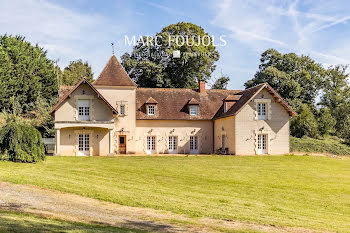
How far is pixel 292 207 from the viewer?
12.2 metres

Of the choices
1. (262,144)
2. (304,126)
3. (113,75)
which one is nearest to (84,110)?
(113,75)

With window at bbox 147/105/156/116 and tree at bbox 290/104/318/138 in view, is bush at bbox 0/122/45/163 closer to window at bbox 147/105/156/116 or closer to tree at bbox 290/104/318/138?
window at bbox 147/105/156/116

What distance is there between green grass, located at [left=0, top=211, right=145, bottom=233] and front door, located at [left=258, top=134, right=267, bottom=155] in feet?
77.7

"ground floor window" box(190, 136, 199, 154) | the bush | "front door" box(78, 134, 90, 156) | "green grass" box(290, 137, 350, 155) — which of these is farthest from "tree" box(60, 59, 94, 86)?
the bush

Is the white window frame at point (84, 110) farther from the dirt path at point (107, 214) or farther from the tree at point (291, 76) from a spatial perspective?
the tree at point (291, 76)

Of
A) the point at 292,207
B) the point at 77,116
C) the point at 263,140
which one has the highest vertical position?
the point at 77,116

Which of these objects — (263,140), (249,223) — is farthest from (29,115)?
(249,223)

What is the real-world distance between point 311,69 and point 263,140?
22.2 meters

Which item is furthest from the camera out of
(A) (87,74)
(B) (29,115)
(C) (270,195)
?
(A) (87,74)

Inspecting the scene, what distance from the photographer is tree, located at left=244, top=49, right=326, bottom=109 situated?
45375 mm

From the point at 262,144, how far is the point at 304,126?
11.2 metres

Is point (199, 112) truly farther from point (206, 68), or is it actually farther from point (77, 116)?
point (206, 68)

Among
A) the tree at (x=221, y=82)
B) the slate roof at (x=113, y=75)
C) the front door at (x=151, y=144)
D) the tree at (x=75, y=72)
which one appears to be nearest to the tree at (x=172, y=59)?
the tree at (x=221, y=82)

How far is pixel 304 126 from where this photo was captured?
132 feet
